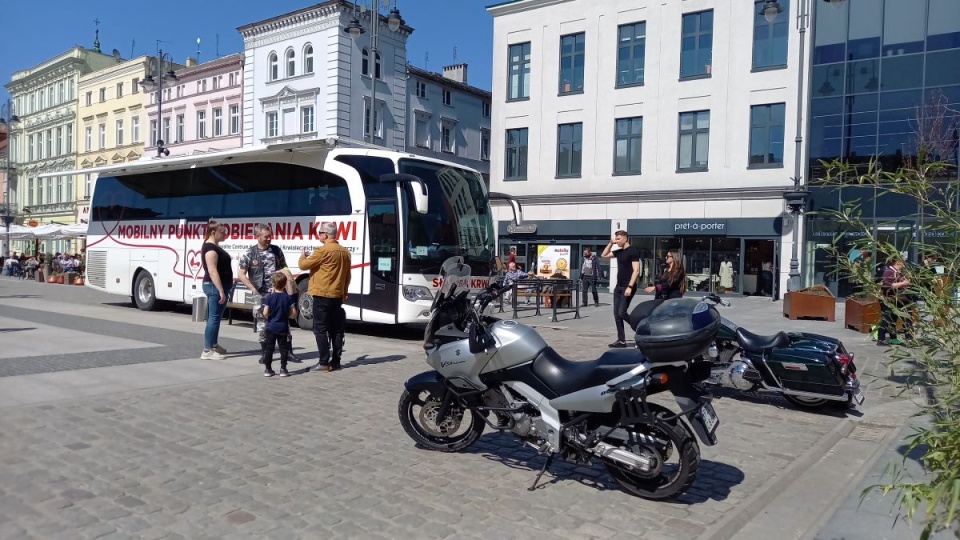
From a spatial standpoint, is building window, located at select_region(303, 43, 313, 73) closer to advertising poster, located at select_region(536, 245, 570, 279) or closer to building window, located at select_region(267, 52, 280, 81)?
building window, located at select_region(267, 52, 280, 81)

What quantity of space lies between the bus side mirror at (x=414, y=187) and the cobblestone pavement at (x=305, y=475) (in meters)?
4.33

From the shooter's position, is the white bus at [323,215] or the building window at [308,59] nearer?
the white bus at [323,215]

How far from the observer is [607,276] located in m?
29.1

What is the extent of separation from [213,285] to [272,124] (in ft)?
108

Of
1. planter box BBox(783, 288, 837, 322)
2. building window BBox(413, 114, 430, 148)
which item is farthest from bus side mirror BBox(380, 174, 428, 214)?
building window BBox(413, 114, 430, 148)

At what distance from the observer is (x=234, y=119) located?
139 ft

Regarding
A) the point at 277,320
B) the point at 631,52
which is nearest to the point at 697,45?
the point at 631,52

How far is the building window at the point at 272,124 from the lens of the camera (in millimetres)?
39844

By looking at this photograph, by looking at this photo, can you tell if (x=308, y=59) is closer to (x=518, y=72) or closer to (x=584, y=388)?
(x=518, y=72)

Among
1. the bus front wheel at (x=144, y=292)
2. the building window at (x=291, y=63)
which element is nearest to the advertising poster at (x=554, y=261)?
the bus front wheel at (x=144, y=292)

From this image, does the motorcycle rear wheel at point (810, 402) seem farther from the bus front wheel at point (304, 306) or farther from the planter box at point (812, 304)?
the planter box at point (812, 304)

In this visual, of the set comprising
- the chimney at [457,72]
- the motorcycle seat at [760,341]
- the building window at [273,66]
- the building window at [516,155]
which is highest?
the chimney at [457,72]

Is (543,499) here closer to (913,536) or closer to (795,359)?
(913,536)

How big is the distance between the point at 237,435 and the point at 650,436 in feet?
11.1
